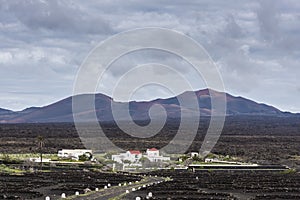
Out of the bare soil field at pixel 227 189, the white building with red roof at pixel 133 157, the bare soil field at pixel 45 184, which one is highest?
the white building with red roof at pixel 133 157

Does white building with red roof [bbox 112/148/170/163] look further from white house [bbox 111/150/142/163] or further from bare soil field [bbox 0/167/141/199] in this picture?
bare soil field [bbox 0/167/141/199]

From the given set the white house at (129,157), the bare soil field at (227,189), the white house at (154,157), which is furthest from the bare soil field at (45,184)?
the white house at (154,157)

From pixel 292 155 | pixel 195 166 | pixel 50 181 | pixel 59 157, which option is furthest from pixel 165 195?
pixel 292 155

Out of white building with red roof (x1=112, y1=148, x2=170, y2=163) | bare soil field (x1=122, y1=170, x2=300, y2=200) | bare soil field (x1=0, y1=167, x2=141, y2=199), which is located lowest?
bare soil field (x1=122, y1=170, x2=300, y2=200)

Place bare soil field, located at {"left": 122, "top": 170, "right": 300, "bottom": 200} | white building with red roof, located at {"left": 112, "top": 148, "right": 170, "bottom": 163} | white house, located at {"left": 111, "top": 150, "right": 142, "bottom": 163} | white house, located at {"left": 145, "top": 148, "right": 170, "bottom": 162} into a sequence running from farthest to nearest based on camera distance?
white house, located at {"left": 145, "top": 148, "right": 170, "bottom": 162} → white building with red roof, located at {"left": 112, "top": 148, "right": 170, "bottom": 163} → white house, located at {"left": 111, "top": 150, "right": 142, "bottom": 163} → bare soil field, located at {"left": 122, "top": 170, "right": 300, "bottom": 200}

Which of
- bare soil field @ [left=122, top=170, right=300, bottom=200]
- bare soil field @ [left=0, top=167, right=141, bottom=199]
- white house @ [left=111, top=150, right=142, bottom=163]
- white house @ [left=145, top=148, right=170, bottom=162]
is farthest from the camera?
white house @ [left=145, top=148, right=170, bottom=162]

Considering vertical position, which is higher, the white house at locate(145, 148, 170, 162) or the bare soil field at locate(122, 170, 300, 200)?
the white house at locate(145, 148, 170, 162)

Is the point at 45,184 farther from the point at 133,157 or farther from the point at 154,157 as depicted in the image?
the point at 154,157

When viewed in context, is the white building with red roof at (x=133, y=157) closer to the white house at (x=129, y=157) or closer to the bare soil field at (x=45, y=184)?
the white house at (x=129, y=157)

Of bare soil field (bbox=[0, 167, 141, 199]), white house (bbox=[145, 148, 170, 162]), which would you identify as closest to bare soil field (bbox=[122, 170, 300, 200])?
bare soil field (bbox=[0, 167, 141, 199])

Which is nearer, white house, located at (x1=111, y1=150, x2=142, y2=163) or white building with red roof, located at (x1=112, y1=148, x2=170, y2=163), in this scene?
white house, located at (x1=111, y1=150, x2=142, y2=163)

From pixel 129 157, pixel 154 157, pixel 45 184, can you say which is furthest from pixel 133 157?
pixel 45 184

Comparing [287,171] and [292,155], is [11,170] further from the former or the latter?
[292,155]
